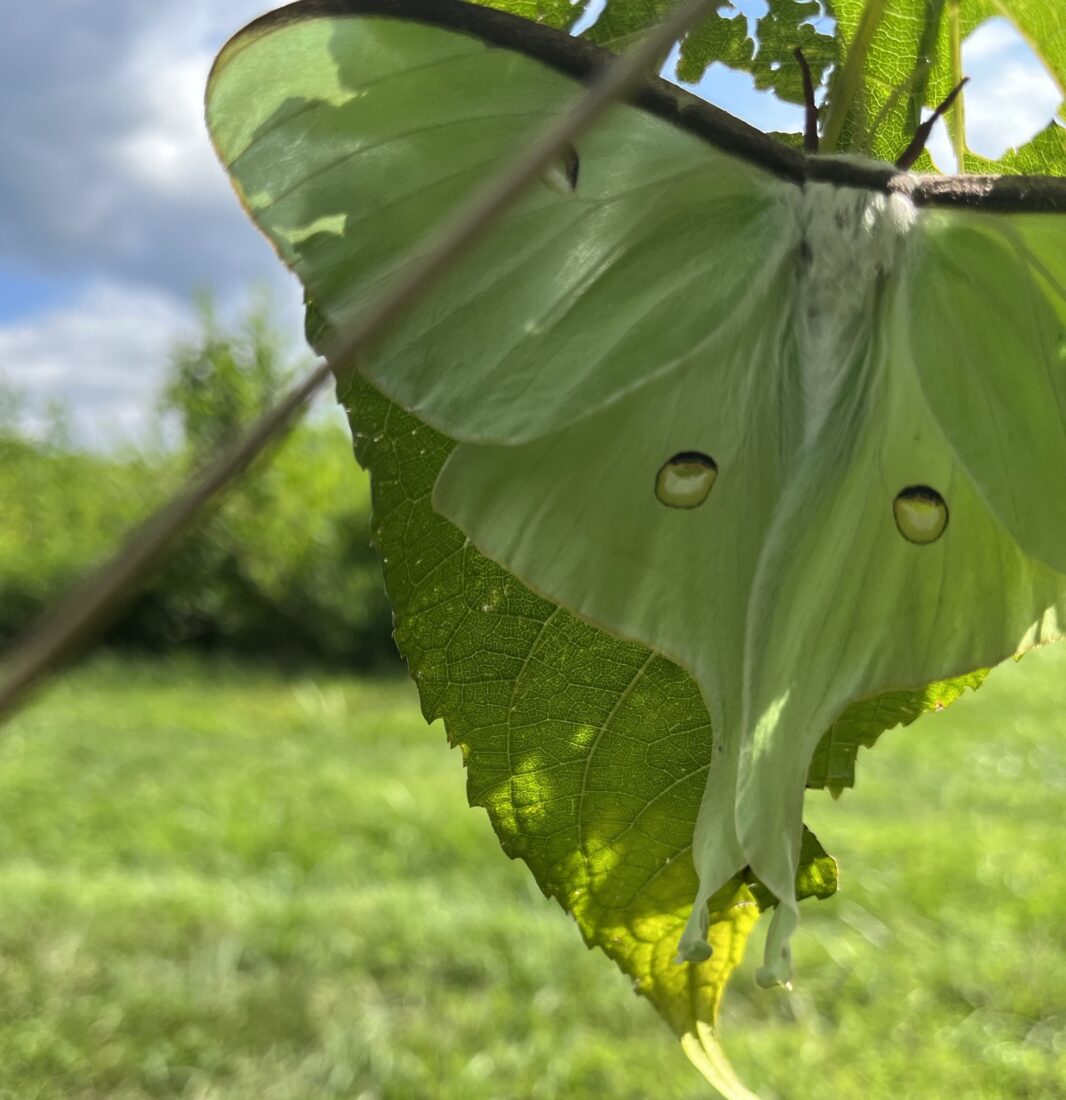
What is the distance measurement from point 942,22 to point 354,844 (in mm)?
4392

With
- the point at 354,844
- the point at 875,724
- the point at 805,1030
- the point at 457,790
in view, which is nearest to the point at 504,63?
the point at 875,724

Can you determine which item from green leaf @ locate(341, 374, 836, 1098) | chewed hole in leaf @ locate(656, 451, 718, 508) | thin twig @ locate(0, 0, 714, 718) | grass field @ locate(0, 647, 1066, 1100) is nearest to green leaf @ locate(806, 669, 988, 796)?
green leaf @ locate(341, 374, 836, 1098)

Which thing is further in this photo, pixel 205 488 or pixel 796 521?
pixel 796 521

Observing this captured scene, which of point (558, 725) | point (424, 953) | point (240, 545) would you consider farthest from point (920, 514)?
point (240, 545)

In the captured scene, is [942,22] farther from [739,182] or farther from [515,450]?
[515,450]

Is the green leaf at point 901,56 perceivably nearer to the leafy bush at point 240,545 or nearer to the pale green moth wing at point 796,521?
the pale green moth wing at point 796,521

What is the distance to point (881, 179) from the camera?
47 cm

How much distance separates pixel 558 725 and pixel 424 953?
312cm

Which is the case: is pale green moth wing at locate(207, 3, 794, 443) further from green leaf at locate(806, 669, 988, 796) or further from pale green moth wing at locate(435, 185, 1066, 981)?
green leaf at locate(806, 669, 988, 796)

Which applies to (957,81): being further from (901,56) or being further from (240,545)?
(240,545)

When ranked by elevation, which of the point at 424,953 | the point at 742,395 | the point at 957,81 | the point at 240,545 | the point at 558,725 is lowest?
the point at 424,953

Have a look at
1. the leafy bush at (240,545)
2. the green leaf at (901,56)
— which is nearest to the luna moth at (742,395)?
the green leaf at (901,56)

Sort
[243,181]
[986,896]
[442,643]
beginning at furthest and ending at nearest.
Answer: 1. [986,896]
2. [442,643]
3. [243,181]

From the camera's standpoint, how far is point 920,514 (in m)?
0.51
